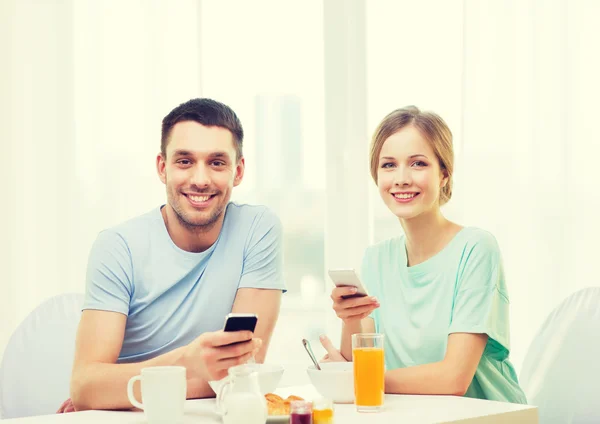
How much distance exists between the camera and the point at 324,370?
1594 mm

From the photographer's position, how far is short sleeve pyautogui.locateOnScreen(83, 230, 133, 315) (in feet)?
6.04

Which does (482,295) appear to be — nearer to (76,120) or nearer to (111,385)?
(111,385)

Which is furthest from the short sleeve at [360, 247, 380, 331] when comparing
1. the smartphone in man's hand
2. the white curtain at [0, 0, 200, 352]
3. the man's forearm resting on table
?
the white curtain at [0, 0, 200, 352]

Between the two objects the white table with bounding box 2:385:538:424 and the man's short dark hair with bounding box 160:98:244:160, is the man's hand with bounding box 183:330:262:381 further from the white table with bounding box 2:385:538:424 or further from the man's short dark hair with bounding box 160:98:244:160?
the man's short dark hair with bounding box 160:98:244:160

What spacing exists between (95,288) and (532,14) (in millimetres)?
1809

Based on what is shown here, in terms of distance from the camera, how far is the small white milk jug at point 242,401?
132 centimetres

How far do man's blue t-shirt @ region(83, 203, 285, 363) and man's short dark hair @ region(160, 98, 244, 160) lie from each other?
0.79 feet

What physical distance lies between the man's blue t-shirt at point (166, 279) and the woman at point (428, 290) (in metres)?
0.30

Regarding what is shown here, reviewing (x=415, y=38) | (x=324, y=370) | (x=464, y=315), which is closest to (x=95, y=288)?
(x=324, y=370)

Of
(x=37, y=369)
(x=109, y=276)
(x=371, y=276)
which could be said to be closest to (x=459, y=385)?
(x=371, y=276)

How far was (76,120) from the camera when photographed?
2930 mm

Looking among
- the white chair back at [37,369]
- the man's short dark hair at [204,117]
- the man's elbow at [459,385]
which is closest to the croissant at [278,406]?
the man's elbow at [459,385]

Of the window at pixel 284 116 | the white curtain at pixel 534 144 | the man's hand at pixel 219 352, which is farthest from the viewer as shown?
the window at pixel 284 116

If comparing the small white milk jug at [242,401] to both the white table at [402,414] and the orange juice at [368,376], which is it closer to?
the white table at [402,414]
